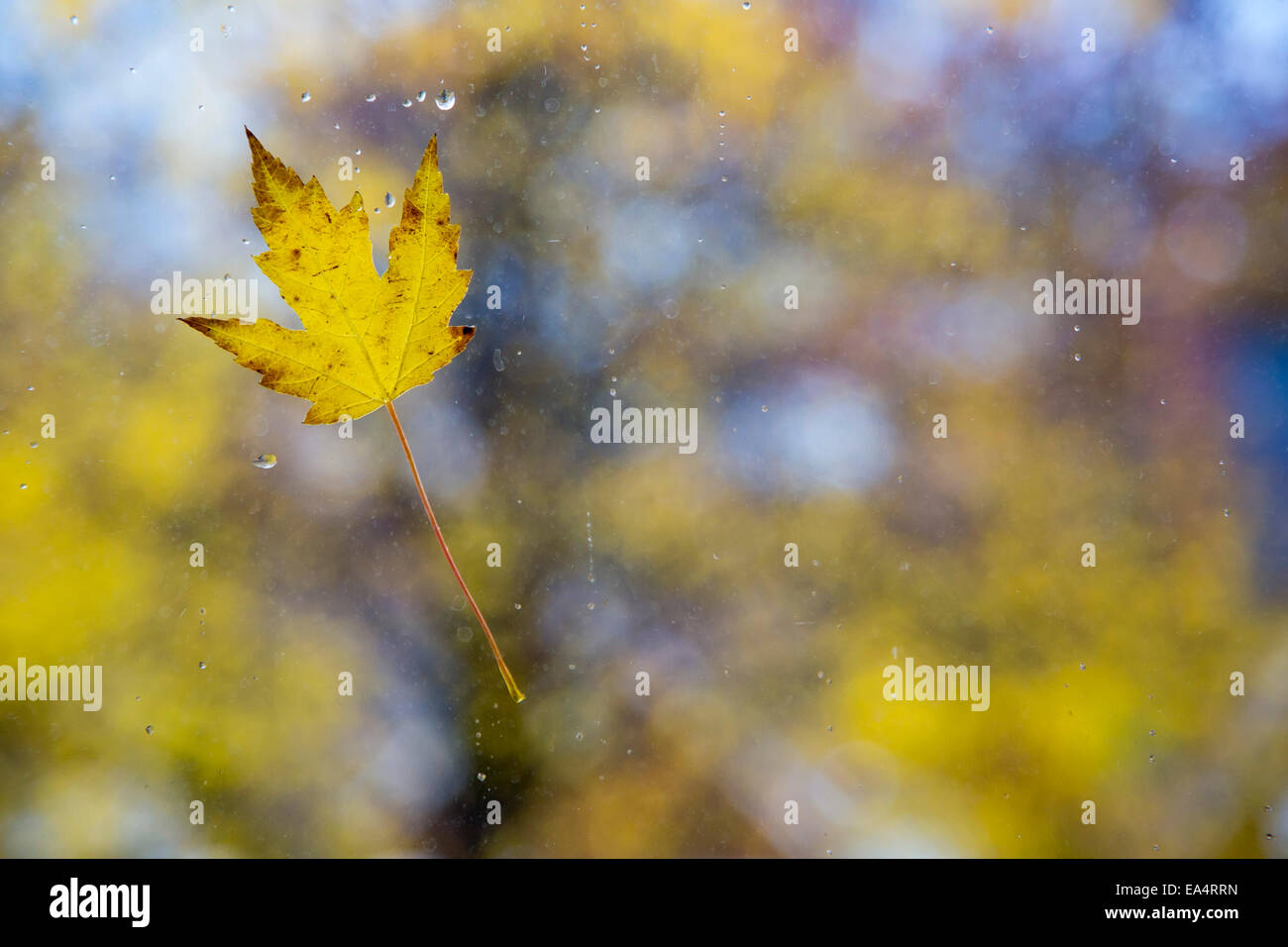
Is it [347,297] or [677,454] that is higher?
[347,297]

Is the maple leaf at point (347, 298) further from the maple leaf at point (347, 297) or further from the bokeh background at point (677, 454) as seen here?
the bokeh background at point (677, 454)

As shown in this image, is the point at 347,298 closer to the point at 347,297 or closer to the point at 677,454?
the point at 347,297

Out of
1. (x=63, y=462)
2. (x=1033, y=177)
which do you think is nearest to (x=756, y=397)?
(x=1033, y=177)

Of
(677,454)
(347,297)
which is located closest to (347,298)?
(347,297)

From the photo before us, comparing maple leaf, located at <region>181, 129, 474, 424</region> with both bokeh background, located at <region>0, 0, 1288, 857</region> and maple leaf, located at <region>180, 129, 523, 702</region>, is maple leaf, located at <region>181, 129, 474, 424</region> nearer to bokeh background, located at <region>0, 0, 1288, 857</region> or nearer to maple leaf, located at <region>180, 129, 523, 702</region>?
maple leaf, located at <region>180, 129, 523, 702</region>

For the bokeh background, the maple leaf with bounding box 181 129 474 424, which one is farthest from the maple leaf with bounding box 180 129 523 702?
the bokeh background

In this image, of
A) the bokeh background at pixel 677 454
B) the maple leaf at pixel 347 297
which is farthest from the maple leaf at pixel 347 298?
the bokeh background at pixel 677 454
